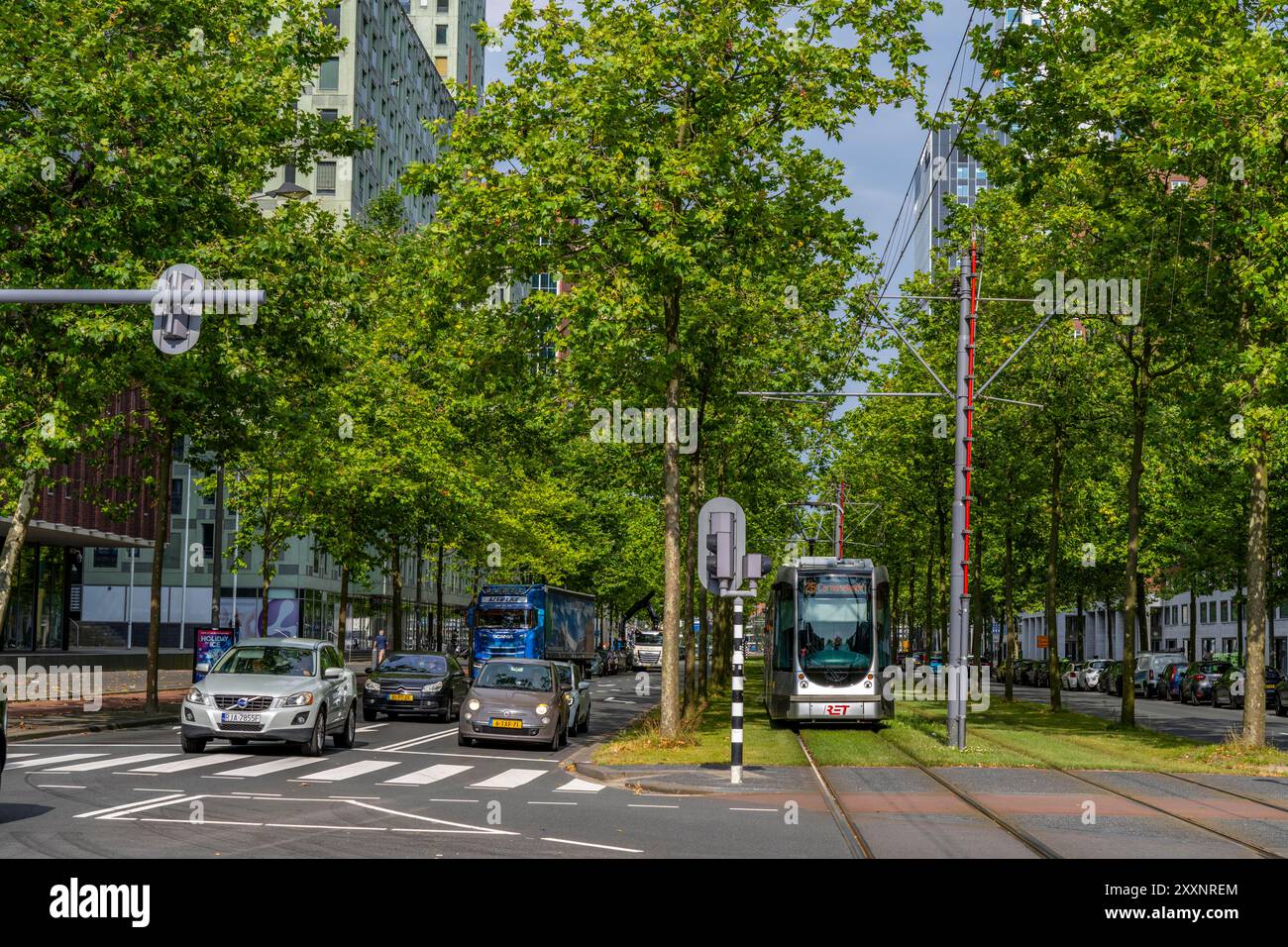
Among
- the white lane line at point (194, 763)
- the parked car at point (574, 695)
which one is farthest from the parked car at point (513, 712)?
the white lane line at point (194, 763)

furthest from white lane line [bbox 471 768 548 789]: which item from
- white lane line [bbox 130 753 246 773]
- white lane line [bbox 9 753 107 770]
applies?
white lane line [bbox 9 753 107 770]

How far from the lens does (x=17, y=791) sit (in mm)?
15148

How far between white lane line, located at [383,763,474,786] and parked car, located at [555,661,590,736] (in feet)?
20.6

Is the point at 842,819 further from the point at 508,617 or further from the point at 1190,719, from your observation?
the point at 508,617

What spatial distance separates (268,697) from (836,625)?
43.1ft

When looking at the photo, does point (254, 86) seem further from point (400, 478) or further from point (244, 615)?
point (244, 615)

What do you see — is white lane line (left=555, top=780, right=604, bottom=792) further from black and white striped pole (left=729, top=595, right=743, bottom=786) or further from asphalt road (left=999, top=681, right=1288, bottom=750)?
asphalt road (left=999, top=681, right=1288, bottom=750)

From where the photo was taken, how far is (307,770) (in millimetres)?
19109

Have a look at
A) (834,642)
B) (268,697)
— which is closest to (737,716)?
(268,697)

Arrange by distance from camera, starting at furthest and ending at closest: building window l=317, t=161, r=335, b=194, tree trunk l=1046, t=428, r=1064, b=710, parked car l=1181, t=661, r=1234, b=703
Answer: building window l=317, t=161, r=335, b=194, parked car l=1181, t=661, r=1234, b=703, tree trunk l=1046, t=428, r=1064, b=710

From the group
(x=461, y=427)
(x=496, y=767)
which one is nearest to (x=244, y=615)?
(x=461, y=427)

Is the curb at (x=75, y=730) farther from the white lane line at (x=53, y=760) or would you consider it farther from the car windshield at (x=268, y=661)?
the car windshield at (x=268, y=661)

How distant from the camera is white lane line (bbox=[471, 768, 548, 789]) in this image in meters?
18.1
